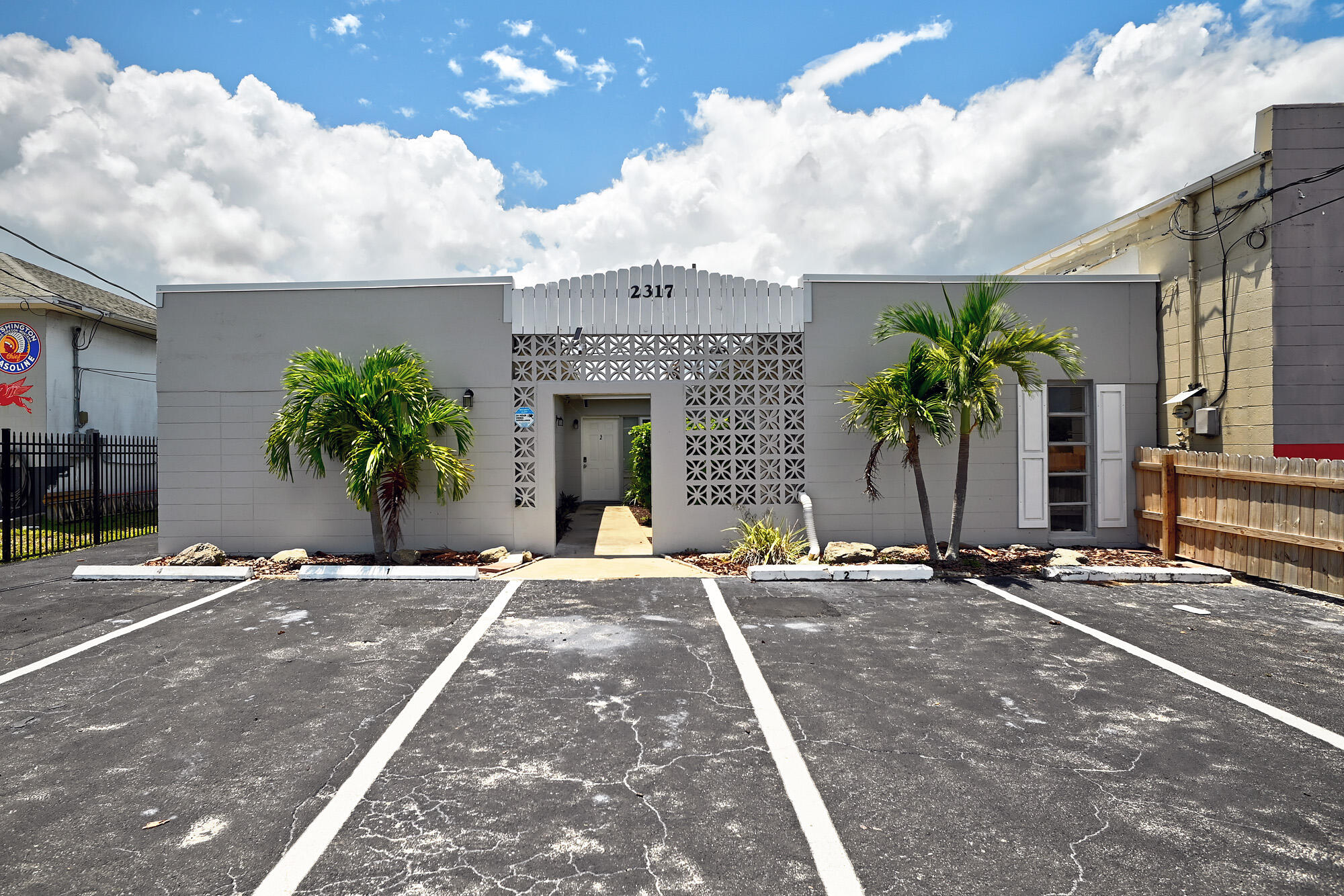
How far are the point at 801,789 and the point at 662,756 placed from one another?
0.77m

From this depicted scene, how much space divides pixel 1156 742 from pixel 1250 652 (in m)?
2.41

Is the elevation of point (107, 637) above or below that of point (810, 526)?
below

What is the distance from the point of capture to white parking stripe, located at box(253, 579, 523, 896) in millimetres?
2584

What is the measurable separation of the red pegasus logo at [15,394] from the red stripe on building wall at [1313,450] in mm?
22380

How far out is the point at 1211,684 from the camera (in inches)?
180

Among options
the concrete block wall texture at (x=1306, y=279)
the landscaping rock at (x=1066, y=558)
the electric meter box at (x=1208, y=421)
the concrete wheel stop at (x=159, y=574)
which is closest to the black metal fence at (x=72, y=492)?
the concrete wheel stop at (x=159, y=574)

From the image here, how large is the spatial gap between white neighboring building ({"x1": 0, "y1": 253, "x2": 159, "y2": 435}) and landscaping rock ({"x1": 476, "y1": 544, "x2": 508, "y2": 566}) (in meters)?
11.3

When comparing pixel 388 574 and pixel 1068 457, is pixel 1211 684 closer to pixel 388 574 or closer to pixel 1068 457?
pixel 1068 457

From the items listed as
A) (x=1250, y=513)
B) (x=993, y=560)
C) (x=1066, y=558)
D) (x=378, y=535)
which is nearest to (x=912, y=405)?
(x=993, y=560)

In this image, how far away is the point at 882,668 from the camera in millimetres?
4914

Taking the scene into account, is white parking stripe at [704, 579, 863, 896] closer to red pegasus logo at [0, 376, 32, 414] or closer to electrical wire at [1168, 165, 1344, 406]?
electrical wire at [1168, 165, 1344, 406]

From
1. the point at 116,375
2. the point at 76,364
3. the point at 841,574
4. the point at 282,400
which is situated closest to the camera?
the point at 841,574

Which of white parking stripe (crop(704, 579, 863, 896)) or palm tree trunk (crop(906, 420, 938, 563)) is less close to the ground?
palm tree trunk (crop(906, 420, 938, 563))

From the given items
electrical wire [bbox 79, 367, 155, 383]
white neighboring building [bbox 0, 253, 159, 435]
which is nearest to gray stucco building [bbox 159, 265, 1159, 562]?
white neighboring building [bbox 0, 253, 159, 435]
